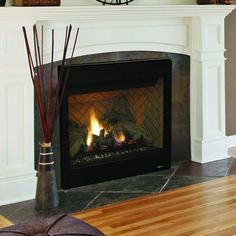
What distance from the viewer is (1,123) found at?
3.69m

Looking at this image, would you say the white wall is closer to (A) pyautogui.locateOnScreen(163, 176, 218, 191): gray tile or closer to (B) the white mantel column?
(B) the white mantel column

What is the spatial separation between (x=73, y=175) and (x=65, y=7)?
1158 millimetres

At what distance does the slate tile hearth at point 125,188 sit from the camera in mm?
3664

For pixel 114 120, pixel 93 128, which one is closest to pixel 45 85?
pixel 93 128

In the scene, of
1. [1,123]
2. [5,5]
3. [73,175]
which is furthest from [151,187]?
[5,5]

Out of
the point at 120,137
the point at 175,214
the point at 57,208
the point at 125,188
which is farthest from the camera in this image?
the point at 120,137

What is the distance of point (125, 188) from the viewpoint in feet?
13.4

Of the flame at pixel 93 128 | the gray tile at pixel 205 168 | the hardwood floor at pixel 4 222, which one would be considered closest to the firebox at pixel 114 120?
the flame at pixel 93 128

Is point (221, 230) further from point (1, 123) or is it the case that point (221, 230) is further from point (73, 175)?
point (1, 123)

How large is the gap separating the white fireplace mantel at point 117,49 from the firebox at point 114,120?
0.16m

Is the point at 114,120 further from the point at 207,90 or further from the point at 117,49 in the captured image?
the point at 207,90

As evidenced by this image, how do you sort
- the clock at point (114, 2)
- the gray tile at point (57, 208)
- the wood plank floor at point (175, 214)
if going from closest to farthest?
1. the wood plank floor at point (175, 214)
2. the gray tile at point (57, 208)
3. the clock at point (114, 2)

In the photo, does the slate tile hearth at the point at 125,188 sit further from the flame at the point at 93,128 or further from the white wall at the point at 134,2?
the white wall at the point at 134,2

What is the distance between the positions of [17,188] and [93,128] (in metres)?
0.76
